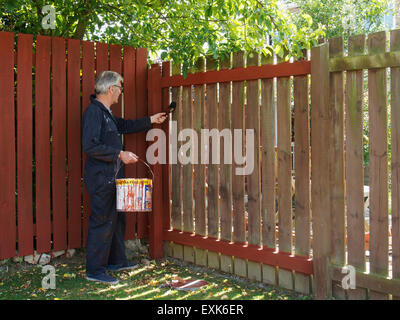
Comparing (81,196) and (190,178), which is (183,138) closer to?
(190,178)

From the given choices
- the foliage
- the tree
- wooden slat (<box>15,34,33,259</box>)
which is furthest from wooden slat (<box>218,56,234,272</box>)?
the foliage

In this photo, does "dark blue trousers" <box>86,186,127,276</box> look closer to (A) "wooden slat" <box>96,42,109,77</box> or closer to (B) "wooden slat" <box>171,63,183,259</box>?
(B) "wooden slat" <box>171,63,183,259</box>

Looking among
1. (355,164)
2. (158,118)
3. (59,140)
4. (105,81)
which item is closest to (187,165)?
(158,118)

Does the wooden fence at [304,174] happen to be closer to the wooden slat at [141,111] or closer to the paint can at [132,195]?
the wooden slat at [141,111]

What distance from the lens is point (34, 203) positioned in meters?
4.53

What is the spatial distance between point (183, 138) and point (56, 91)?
54.7 inches

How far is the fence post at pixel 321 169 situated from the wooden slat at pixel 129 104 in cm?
217

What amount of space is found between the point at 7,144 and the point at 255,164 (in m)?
2.34

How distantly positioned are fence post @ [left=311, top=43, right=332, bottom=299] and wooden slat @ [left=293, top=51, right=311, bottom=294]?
8 cm

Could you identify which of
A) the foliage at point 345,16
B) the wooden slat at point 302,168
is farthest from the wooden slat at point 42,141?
the foliage at point 345,16

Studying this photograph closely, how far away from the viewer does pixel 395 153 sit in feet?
10.4

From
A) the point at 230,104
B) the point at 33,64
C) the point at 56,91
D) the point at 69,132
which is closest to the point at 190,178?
the point at 230,104
